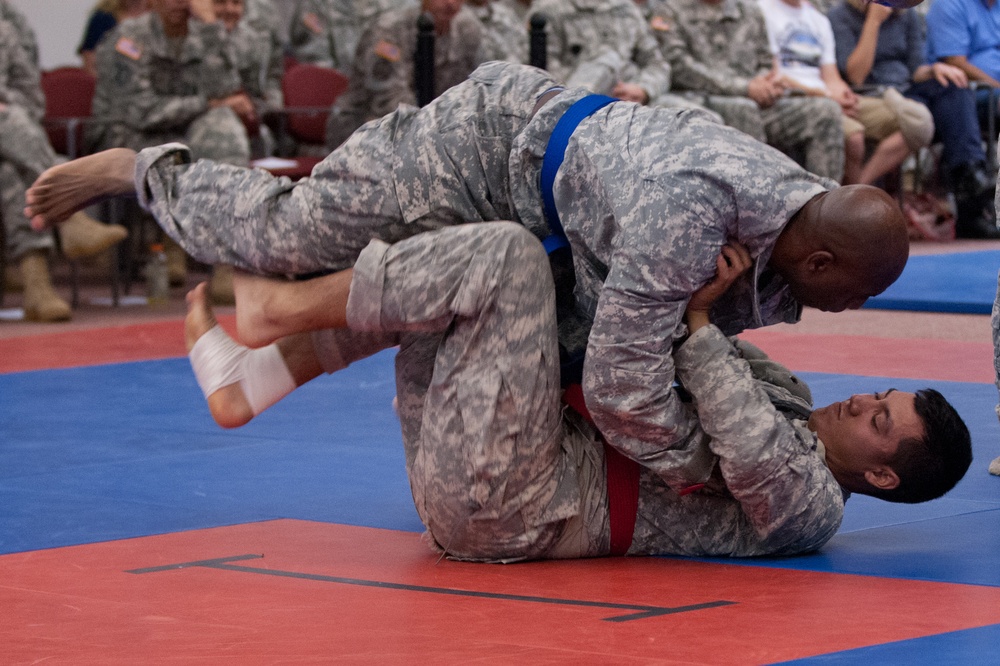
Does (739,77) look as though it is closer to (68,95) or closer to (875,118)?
(875,118)

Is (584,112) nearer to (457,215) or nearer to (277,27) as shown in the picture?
(457,215)

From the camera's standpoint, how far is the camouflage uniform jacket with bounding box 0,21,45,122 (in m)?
6.70

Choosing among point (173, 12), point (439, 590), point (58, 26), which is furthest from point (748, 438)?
point (58, 26)

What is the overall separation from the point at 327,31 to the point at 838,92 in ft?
10.6

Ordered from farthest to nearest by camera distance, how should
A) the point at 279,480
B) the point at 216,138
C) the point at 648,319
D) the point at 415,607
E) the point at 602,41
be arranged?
the point at 602,41, the point at 216,138, the point at 279,480, the point at 648,319, the point at 415,607

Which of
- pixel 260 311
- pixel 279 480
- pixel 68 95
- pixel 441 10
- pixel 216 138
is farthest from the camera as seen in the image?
pixel 68 95

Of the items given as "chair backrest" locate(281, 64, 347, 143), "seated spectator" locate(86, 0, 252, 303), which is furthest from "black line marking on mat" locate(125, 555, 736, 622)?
"chair backrest" locate(281, 64, 347, 143)

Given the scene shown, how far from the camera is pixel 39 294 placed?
6.67 meters

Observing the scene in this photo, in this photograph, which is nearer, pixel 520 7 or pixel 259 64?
pixel 259 64

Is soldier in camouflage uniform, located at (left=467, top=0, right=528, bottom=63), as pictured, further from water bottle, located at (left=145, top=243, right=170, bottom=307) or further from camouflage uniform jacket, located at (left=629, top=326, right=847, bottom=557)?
camouflage uniform jacket, located at (left=629, top=326, right=847, bottom=557)

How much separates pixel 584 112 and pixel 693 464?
70 cm

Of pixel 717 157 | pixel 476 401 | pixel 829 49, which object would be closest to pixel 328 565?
pixel 476 401

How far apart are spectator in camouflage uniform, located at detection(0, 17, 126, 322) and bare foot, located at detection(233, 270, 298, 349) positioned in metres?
3.50

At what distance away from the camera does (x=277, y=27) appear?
8945 millimetres
